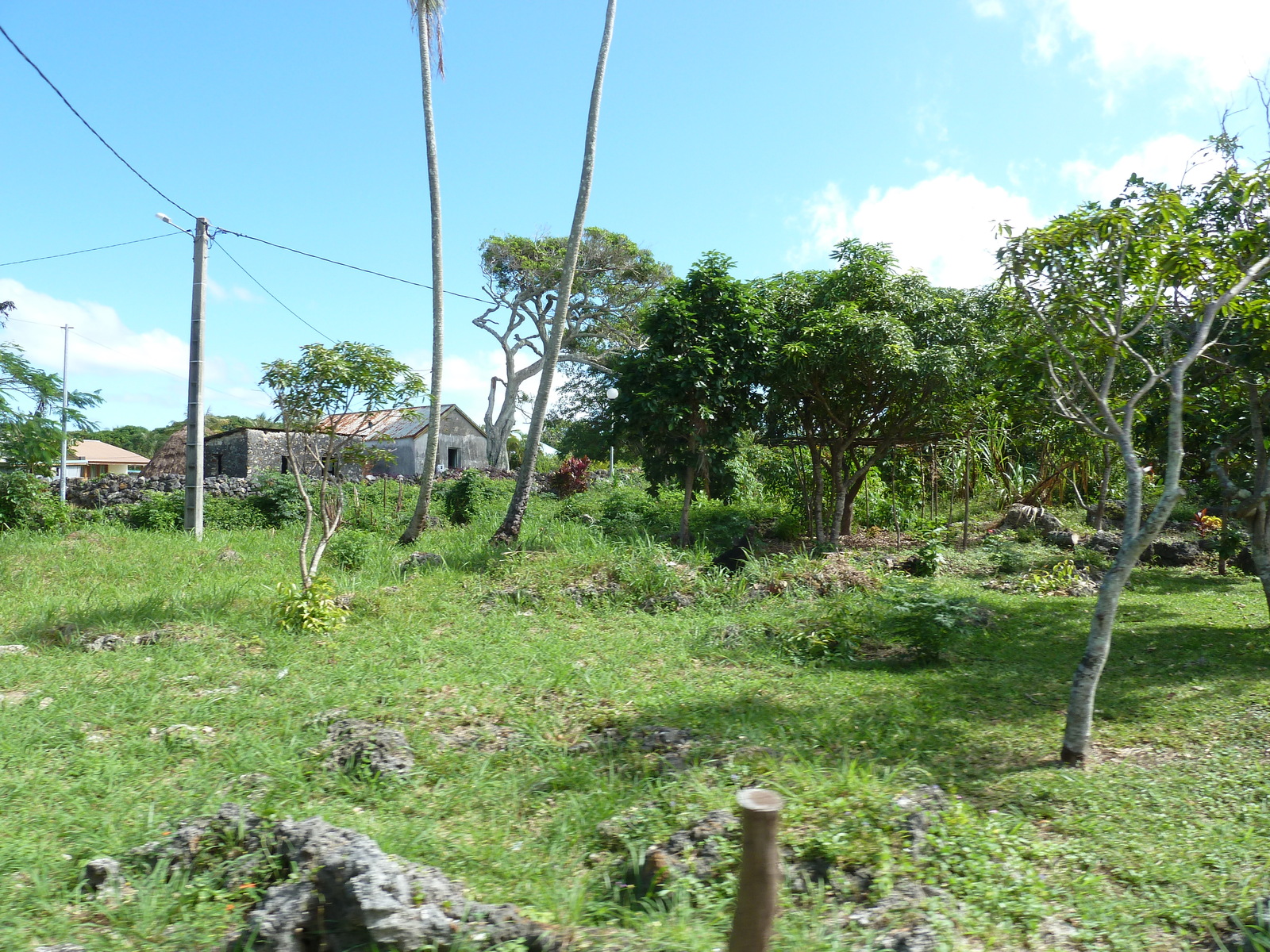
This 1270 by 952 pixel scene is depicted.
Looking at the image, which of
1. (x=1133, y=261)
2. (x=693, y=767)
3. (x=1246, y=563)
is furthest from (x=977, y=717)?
(x=1246, y=563)

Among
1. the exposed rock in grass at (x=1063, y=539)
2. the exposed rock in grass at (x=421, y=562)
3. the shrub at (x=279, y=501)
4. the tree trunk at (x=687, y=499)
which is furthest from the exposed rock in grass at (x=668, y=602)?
the shrub at (x=279, y=501)

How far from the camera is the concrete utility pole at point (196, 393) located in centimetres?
1280

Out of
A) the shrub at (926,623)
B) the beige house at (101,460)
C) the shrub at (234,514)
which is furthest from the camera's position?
the beige house at (101,460)

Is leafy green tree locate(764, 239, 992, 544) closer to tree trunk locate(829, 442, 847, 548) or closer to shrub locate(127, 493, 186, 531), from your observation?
tree trunk locate(829, 442, 847, 548)

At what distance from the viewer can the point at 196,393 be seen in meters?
12.9

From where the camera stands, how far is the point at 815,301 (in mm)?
12102

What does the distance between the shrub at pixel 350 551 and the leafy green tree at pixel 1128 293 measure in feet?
27.8

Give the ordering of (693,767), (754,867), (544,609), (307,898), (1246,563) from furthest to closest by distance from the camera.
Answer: (1246,563)
(544,609)
(693,767)
(307,898)
(754,867)

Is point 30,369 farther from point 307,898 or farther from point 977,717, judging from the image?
point 977,717

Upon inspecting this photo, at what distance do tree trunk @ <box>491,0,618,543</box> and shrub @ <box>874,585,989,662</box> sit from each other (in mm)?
5897

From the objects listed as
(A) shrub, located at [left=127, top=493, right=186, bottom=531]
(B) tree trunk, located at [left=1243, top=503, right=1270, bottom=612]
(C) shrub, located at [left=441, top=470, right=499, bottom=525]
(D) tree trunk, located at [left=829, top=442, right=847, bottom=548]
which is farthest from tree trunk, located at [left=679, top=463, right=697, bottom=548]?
(A) shrub, located at [left=127, top=493, right=186, bottom=531]

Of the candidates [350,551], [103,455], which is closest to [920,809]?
[350,551]

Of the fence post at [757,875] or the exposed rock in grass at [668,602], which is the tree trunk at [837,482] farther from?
the fence post at [757,875]

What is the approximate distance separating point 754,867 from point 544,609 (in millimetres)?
6510
